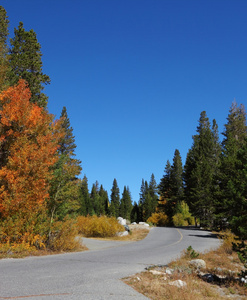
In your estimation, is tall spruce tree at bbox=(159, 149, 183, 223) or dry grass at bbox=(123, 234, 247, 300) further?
tall spruce tree at bbox=(159, 149, 183, 223)

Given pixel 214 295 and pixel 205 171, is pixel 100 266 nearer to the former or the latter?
pixel 214 295

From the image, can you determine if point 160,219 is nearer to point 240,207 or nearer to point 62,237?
point 62,237

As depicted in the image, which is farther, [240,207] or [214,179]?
[214,179]

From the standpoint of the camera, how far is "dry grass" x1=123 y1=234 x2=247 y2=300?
6.34 meters

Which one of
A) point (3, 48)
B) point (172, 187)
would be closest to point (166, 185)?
point (172, 187)

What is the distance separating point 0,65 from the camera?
63.3 feet

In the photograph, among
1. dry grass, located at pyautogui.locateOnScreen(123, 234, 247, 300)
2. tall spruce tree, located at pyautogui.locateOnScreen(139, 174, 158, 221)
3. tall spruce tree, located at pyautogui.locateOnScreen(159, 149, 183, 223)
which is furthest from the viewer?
tall spruce tree, located at pyautogui.locateOnScreen(139, 174, 158, 221)

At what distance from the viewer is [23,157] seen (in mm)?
14109

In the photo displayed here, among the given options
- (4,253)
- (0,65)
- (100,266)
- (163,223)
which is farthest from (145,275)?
(163,223)

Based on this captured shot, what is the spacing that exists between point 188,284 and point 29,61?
22949 millimetres

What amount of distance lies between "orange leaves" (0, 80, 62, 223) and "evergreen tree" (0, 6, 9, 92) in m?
2.76

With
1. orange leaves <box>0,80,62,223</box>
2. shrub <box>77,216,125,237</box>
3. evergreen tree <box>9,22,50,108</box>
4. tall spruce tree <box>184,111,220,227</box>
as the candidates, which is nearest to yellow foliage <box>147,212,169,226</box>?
tall spruce tree <box>184,111,220,227</box>

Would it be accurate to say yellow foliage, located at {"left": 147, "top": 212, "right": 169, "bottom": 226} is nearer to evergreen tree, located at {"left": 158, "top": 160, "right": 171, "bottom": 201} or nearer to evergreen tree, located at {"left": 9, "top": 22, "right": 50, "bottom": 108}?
evergreen tree, located at {"left": 158, "top": 160, "right": 171, "bottom": 201}

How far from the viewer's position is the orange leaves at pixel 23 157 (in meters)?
13.5
